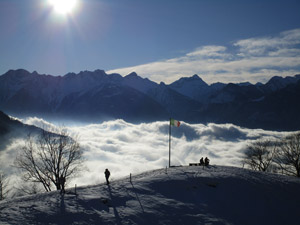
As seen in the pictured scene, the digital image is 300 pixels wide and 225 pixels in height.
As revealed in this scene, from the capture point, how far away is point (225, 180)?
3384 centimetres

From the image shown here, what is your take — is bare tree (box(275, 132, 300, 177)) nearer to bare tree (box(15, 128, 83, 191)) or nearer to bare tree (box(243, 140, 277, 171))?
bare tree (box(243, 140, 277, 171))

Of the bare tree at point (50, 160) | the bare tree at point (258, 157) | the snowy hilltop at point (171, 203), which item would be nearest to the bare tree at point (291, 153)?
the bare tree at point (258, 157)

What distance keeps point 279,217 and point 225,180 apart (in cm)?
873

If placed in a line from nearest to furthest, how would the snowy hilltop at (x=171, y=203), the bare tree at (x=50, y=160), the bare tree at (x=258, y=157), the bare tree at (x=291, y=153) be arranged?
the snowy hilltop at (x=171, y=203), the bare tree at (x=50, y=160), the bare tree at (x=291, y=153), the bare tree at (x=258, y=157)

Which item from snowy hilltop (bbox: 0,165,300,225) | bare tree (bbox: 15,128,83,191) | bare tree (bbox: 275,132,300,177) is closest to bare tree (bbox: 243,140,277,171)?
bare tree (bbox: 275,132,300,177)

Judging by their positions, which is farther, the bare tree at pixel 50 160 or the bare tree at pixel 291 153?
the bare tree at pixel 291 153

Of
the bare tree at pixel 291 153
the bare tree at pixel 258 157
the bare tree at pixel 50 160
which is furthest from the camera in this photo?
the bare tree at pixel 258 157

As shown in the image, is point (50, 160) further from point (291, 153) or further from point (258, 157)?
point (291, 153)

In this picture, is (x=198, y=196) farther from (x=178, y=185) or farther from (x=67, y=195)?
(x=67, y=195)

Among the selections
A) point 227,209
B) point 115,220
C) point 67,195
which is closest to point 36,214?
point 67,195

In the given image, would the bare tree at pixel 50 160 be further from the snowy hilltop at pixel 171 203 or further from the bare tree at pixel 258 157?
the bare tree at pixel 258 157

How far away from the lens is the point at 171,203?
83.3 feet

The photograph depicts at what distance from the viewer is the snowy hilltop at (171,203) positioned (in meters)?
21.0

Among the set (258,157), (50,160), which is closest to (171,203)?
(50,160)
